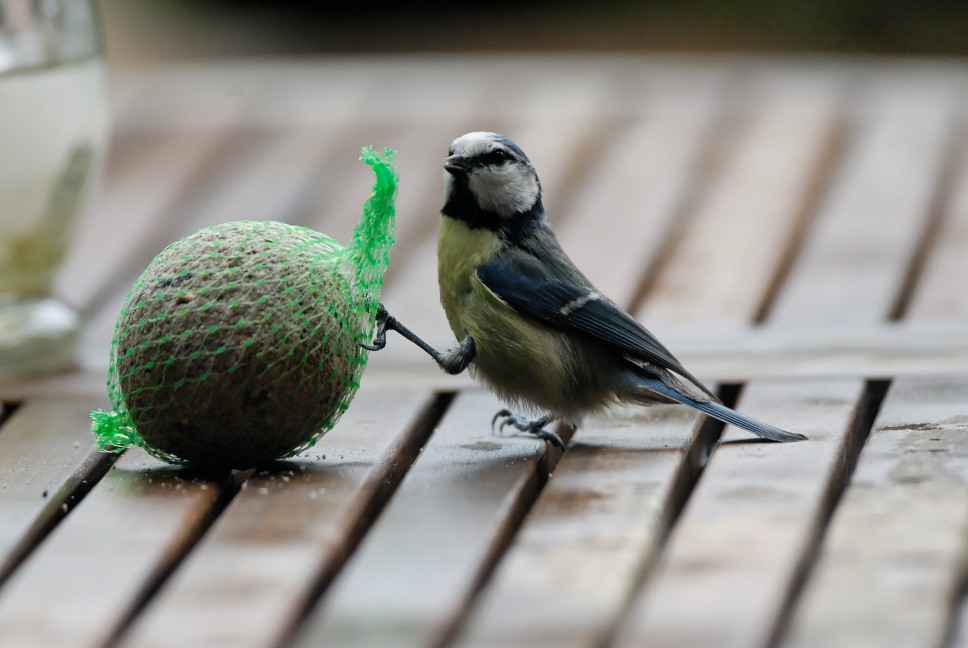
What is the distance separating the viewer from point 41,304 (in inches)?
146

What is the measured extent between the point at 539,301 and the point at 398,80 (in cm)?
324

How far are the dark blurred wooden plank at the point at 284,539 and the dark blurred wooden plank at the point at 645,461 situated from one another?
0.28 m

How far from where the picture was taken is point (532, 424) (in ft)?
9.21

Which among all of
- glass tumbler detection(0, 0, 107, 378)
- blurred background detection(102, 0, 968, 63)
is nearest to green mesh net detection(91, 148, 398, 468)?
glass tumbler detection(0, 0, 107, 378)

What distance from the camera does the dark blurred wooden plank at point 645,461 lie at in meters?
1.97

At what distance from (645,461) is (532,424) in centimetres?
32

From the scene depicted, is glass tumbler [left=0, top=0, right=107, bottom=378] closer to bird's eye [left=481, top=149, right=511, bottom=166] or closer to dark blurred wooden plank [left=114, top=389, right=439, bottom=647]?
dark blurred wooden plank [left=114, top=389, right=439, bottom=647]

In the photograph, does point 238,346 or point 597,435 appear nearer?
point 238,346

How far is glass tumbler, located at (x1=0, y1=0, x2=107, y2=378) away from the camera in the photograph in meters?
3.51

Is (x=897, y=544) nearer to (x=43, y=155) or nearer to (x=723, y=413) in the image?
(x=723, y=413)

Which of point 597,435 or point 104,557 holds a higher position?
point 597,435

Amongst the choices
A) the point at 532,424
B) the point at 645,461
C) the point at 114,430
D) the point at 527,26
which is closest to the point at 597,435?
the point at 532,424

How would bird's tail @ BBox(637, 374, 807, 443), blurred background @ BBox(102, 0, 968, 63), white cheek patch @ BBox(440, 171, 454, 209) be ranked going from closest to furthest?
bird's tail @ BBox(637, 374, 807, 443)
white cheek patch @ BBox(440, 171, 454, 209)
blurred background @ BBox(102, 0, 968, 63)

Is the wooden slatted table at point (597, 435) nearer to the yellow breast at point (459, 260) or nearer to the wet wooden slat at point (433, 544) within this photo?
the wet wooden slat at point (433, 544)
